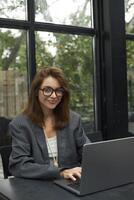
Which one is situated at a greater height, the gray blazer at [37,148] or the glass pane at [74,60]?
the glass pane at [74,60]

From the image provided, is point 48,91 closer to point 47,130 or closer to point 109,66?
point 47,130

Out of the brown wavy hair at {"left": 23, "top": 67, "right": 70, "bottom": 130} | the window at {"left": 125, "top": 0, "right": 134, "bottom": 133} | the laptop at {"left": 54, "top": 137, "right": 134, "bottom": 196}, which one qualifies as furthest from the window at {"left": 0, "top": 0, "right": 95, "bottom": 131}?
the laptop at {"left": 54, "top": 137, "right": 134, "bottom": 196}

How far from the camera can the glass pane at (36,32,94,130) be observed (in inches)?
128

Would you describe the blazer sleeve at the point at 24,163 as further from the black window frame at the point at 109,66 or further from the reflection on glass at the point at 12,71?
the black window frame at the point at 109,66

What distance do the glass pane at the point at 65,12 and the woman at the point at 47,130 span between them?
1534mm

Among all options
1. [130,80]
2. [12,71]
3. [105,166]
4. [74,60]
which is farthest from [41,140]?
[130,80]

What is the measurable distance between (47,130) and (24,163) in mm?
284

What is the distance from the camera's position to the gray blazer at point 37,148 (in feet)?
4.95

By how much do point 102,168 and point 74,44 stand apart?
7.90 feet

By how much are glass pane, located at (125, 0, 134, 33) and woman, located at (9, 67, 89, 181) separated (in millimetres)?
2293

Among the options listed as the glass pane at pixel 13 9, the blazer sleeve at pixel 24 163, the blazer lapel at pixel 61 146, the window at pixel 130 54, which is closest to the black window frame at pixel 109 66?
the window at pixel 130 54

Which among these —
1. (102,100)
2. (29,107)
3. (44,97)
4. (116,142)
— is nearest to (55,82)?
(44,97)

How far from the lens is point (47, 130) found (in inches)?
69.9

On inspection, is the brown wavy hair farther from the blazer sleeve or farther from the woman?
the blazer sleeve
